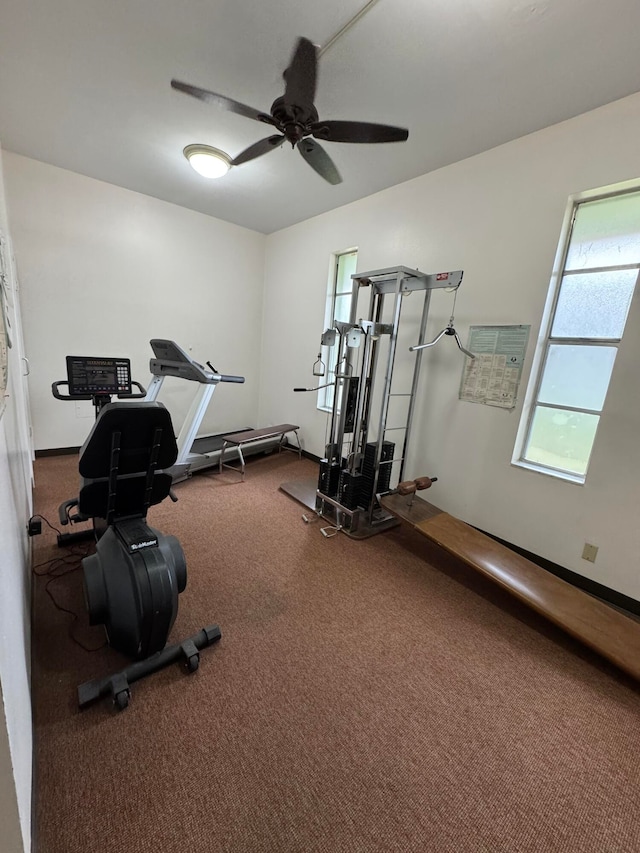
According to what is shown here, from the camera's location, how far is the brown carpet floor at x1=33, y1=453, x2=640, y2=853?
1.08 metres

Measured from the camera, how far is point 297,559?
246cm

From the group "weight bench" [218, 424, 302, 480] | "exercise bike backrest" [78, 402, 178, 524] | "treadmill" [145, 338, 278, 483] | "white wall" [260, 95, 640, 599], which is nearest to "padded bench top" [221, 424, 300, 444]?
"weight bench" [218, 424, 302, 480]

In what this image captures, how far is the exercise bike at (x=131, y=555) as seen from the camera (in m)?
1.43

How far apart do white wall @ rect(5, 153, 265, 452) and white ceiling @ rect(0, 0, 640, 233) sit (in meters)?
0.68

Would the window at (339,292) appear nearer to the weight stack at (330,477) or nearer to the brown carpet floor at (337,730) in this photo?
→ the weight stack at (330,477)

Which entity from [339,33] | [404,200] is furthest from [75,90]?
[404,200]

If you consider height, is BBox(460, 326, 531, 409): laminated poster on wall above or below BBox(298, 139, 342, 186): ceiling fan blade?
below

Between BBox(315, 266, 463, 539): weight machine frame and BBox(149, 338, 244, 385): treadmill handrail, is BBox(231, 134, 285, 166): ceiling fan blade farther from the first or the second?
BBox(149, 338, 244, 385): treadmill handrail

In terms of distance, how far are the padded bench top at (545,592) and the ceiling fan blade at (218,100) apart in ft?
9.01

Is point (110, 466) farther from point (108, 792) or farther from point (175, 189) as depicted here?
point (175, 189)

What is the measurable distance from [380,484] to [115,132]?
12.3 feet

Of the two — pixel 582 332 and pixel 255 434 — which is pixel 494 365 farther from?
pixel 255 434

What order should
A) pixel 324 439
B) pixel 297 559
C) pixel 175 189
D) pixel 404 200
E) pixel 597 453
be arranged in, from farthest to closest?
pixel 324 439 < pixel 175 189 < pixel 404 200 < pixel 297 559 < pixel 597 453

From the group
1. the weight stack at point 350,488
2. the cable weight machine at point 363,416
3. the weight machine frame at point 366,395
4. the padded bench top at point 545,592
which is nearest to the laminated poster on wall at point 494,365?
the cable weight machine at point 363,416
